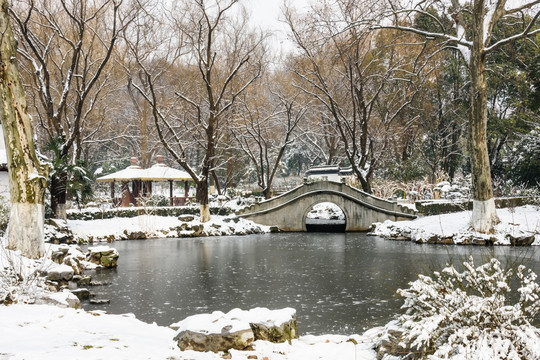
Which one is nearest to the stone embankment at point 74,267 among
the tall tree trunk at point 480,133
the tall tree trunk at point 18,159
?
the tall tree trunk at point 18,159

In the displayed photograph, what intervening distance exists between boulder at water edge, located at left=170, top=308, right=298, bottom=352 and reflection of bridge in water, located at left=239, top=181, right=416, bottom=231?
790 inches

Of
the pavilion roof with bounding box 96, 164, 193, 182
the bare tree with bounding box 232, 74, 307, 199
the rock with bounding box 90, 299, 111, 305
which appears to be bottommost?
the rock with bounding box 90, 299, 111, 305

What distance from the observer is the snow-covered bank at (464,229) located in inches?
641

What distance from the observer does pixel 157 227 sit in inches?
935

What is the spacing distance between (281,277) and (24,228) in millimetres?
6142

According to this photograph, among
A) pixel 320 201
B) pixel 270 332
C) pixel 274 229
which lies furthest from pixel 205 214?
pixel 270 332

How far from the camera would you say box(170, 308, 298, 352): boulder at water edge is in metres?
4.77

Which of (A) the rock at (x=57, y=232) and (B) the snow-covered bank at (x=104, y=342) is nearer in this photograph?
(B) the snow-covered bank at (x=104, y=342)

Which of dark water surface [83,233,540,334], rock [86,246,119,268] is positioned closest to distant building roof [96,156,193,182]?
dark water surface [83,233,540,334]

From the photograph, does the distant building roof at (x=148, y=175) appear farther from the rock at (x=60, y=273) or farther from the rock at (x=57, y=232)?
the rock at (x=60, y=273)

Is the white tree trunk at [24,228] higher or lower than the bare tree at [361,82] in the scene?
lower

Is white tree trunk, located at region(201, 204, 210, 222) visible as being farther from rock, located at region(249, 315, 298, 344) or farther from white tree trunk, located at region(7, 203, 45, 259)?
rock, located at region(249, 315, 298, 344)

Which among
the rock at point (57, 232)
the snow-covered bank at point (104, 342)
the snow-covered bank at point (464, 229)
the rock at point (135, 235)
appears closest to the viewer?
the snow-covered bank at point (104, 342)

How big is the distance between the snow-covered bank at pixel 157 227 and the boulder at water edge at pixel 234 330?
17.1 meters
